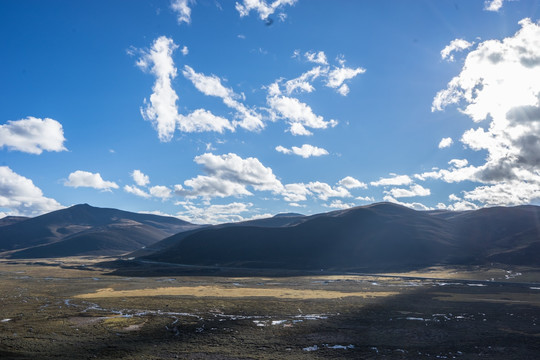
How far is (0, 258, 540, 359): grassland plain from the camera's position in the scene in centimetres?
4066

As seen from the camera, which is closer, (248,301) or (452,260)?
(248,301)

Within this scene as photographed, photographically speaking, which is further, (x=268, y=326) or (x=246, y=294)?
(x=246, y=294)

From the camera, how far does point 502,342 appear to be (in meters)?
45.1

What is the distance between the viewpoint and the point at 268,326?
2067 inches

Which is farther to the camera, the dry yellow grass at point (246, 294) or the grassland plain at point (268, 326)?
the dry yellow grass at point (246, 294)

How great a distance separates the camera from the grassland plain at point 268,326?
133 ft

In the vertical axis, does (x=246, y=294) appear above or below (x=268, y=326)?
below

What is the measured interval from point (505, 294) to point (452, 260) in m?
102

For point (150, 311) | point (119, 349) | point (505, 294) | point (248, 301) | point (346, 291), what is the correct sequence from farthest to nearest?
1. point (346, 291)
2. point (505, 294)
3. point (248, 301)
4. point (150, 311)
5. point (119, 349)

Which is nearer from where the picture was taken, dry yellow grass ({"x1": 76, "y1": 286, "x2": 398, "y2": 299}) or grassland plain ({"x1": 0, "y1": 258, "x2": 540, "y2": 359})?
grassland plain ({"x1": 0, "y1": 258, "x2": 540, "y2": 359})

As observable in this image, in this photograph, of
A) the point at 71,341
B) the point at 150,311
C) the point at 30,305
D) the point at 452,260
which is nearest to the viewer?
the point at 71,341

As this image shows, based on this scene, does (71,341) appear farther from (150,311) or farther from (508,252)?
(508,252)

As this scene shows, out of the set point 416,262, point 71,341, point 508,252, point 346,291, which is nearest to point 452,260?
point 416,262

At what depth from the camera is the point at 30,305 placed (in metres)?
67.1
